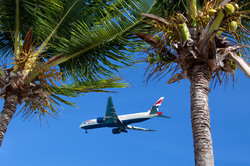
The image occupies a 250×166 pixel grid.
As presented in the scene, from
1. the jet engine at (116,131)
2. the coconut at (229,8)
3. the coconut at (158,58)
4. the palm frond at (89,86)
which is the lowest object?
the coconut at (158,58)

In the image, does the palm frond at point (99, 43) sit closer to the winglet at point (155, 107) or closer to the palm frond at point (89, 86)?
the palm frond at point (89, 86)

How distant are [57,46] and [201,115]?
15.9 ft

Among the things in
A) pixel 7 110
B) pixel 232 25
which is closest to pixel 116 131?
pixel 7 110

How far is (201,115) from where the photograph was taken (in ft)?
13.3

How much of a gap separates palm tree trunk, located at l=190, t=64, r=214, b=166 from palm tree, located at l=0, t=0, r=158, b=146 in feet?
7.97

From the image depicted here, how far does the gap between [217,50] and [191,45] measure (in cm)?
40

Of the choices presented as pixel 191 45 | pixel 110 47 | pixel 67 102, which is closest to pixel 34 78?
pixel 67 102

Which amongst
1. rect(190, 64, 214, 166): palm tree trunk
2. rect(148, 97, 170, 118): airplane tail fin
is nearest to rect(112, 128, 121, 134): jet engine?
rect(148, 97, 170, 118): airplane tail fin

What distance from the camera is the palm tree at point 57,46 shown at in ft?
22.0

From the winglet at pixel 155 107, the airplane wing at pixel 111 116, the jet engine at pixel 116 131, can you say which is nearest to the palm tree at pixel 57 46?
the airplane wing at pixel 111 116

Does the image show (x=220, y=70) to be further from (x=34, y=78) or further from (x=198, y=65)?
(x=34, y=78)

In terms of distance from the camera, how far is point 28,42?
22.8 feet

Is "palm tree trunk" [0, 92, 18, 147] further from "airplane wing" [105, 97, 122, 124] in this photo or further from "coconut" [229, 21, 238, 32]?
"airplane wing" [105, 97, 122, 124]

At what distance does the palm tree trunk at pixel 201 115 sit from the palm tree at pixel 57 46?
2430mm
